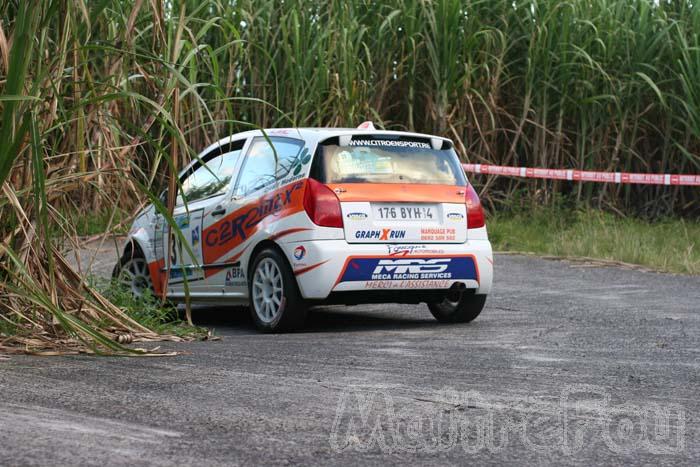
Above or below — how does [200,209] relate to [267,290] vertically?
above

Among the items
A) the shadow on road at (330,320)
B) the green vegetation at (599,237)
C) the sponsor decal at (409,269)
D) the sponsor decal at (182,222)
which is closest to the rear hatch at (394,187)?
the sponsor decal at (409,269)

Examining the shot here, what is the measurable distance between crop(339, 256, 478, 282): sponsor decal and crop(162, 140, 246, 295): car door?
1.42m

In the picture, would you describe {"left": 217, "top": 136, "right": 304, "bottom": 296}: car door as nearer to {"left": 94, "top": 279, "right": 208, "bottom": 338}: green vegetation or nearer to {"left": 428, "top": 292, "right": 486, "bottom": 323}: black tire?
{"left": 94, "top": 279, "right": 208, "bottom": 338}: green vegetation

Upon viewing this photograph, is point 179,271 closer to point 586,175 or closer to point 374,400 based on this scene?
point 374,400

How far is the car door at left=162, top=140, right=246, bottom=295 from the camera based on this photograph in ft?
32.8

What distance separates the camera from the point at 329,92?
15.3 m

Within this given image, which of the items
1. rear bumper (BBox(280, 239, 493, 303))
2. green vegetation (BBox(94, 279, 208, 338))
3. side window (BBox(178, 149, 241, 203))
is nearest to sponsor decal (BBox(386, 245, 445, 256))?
rear bumper (BBox(280, 239, 493, 303))

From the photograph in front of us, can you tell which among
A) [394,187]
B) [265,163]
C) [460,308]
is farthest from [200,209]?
[460,308]

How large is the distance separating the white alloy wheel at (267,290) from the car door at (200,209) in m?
0.67

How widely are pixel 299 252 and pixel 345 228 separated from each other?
36 cm

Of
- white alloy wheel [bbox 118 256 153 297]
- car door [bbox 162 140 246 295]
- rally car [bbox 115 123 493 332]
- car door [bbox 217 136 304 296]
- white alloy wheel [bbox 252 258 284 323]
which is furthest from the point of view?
white alloy wheel [bbox 118 256 153 297]

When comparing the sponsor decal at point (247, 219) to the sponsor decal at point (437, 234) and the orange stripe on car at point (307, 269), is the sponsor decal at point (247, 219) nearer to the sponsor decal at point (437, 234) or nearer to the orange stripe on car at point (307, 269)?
the orange stripe on car at point (307, 269)

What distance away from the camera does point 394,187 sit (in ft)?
29.9

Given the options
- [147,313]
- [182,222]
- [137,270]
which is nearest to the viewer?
[147,313]
